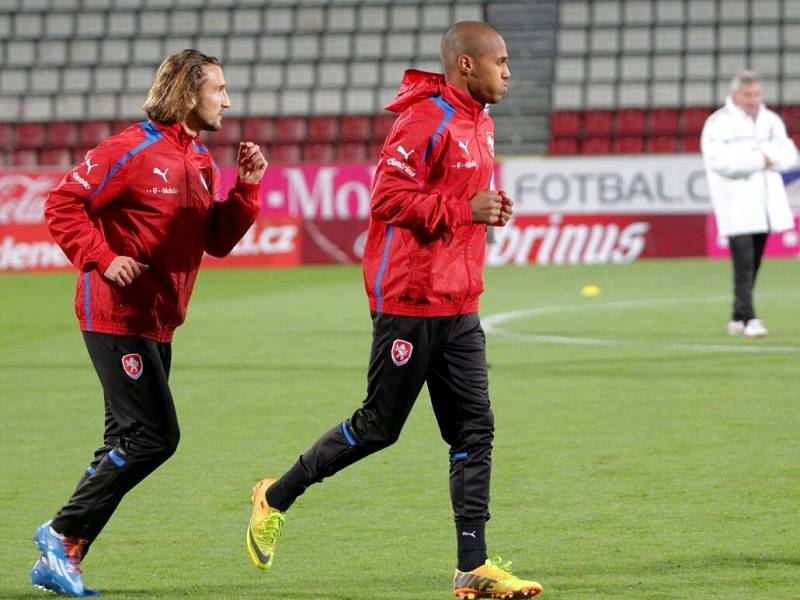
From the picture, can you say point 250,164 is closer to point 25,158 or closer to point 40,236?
point 40,236

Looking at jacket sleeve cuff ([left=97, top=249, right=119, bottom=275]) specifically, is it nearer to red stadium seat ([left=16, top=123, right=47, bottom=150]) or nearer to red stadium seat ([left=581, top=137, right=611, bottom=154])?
red stadium seat ([left=581, top=137, right=611, bottom=154])

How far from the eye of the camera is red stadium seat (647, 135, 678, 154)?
25.4m

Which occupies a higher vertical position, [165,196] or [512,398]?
[165,196]

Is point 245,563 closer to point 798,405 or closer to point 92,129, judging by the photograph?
point 798,405

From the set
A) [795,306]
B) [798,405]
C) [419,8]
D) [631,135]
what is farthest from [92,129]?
[798,405]

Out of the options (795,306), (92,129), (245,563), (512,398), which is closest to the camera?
(245,563)

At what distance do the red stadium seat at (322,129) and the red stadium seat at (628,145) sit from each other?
193 inches

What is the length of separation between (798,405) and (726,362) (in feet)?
6.69

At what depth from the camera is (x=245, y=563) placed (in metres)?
5.18

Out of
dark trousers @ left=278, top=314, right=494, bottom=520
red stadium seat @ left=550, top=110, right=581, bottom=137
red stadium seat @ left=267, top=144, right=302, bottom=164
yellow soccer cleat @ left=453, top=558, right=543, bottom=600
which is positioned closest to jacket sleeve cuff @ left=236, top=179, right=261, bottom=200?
dark trousers @ left=278, top=314, right=494, bottom=520

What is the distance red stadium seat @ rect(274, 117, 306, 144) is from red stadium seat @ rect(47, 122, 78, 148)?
3.71 metres

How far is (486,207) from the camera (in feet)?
15.3

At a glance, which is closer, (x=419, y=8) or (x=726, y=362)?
(x=726, y=362)

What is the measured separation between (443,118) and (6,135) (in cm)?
2422
